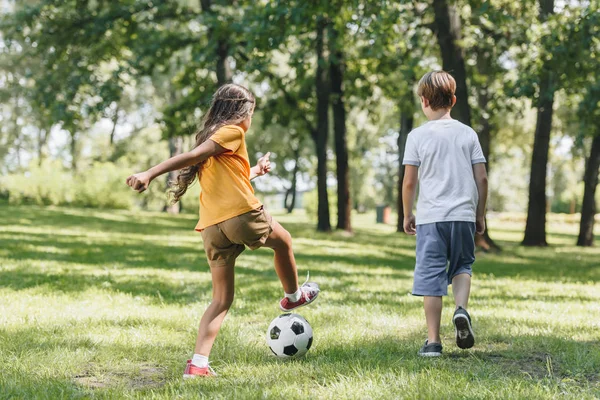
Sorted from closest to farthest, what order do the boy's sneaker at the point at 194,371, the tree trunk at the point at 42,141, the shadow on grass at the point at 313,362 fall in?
1. the shadow on grass at the point at 313,362
2. the boy's sneaker at the point at 194,371
3. the tree trunk at the point at 42,141

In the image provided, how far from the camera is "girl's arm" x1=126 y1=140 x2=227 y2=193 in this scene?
3244 millimetres

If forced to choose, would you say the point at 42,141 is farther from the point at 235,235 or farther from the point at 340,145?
the point at 235,235

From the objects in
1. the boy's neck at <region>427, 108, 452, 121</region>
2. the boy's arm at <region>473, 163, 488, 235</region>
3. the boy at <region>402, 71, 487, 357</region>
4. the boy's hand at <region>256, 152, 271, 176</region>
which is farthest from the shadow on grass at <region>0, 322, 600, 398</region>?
the boy's neck at <region>427, 108, 452, 121</region>

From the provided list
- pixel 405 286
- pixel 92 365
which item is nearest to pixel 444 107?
pixel 92 365

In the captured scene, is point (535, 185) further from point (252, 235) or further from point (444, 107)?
point (252, 235)

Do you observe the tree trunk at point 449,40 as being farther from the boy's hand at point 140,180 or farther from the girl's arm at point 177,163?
the boy's hand at point 140,180

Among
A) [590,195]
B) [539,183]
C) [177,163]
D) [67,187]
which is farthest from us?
[67,187]

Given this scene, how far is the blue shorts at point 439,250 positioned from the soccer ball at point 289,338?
0.79m

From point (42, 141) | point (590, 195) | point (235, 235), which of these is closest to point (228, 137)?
point (235, 235)

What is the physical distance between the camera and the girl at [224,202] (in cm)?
374

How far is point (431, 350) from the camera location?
4258 millimetres

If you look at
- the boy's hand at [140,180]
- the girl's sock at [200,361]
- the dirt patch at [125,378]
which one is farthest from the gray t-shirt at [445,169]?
Result: the dirt patch at [125,378]

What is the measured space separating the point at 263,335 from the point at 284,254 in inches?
42.5

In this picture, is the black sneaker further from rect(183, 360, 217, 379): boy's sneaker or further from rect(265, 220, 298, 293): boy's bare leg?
rect(183, 360, 217, 379): boy's sneaker
